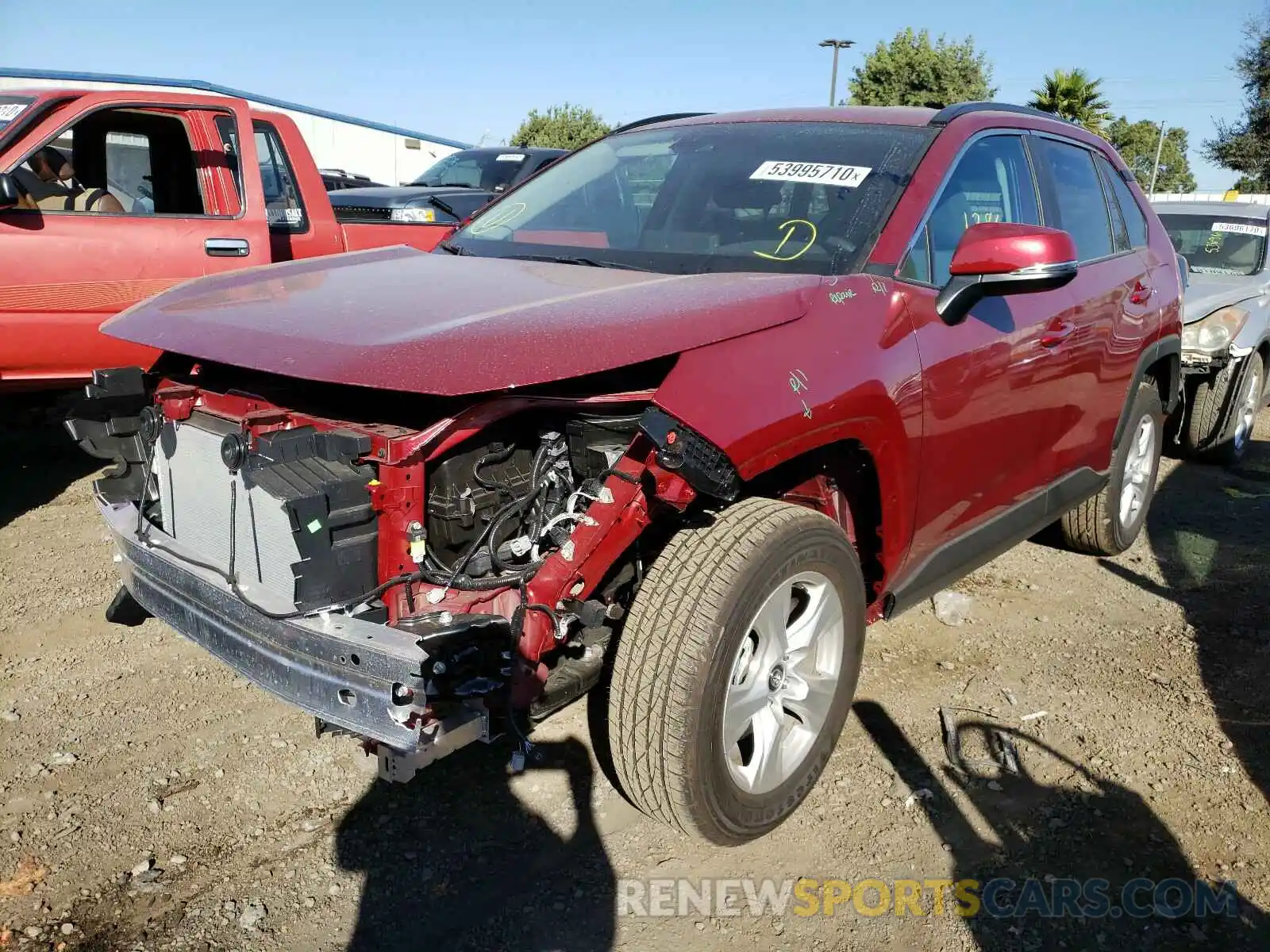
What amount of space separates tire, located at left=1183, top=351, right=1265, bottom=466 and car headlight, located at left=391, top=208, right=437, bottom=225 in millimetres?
5595

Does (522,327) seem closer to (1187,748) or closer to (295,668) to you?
(295,668)

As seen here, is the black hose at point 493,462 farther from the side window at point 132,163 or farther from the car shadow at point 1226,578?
the side window at point 132,163

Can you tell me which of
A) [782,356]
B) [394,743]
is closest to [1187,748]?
[782,356]

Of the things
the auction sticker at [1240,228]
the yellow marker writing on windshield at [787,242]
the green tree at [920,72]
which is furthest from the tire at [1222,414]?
the green tree at [920,72]

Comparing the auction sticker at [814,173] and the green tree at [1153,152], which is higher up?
the green tree at [1153,152]

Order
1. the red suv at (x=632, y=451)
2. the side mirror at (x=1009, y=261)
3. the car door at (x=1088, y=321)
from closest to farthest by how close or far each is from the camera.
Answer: the red suv at (x=632, y=451) < the side mirror at (x=1009, y=261) < the car door at (x=1088, y=321)

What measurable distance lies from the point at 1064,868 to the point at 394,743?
70.0 inches

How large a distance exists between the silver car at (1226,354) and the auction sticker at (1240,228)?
0.11 feet

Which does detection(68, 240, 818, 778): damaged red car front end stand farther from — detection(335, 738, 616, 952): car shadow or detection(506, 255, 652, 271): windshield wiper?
detection(335, 738, 616, 952): car shadow

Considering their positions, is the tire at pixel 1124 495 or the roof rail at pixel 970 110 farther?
the tire at pixel 1124 495

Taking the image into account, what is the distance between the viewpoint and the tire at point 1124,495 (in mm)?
4438

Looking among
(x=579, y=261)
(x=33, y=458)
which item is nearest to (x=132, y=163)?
(x=33, y=458)

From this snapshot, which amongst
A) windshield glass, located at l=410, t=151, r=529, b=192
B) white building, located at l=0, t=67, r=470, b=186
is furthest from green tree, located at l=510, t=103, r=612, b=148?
windshield glass, located at l=410, t=151, r=529, b=192

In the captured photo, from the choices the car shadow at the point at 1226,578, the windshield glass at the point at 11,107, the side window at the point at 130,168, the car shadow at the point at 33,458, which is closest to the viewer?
the car shadow at the point at 1226,578
